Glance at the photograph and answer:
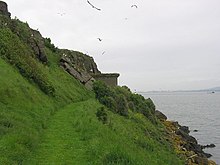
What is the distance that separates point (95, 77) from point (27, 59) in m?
21.4

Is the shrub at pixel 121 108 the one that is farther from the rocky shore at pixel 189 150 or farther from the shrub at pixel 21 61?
the shrub at pixel 21 61

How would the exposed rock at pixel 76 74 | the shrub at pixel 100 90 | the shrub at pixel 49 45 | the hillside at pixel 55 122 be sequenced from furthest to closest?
the shrub at pixel 49 45 < the exposed rock at pixel 76 74 < the shrub at pixel 100 90 < the hillside at pixel 55 122

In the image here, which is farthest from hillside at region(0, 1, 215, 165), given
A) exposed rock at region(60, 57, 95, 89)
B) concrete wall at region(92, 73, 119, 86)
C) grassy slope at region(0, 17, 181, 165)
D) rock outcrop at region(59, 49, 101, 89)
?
concrete wall at region(92, 73, 119, 86)

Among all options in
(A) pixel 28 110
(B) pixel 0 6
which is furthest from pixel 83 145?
(B) pixel 0 6

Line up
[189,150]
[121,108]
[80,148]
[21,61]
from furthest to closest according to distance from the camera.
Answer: [189,150]
[121,108]
[21,61]
[80,148]

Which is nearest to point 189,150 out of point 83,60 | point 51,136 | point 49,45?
point 49,45

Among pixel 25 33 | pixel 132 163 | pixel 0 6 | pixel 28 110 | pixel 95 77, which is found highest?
pixel 0 6

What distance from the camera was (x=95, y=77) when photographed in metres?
56.6

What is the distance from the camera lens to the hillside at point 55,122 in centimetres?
1405

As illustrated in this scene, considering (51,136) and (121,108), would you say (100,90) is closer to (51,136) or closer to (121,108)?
(121,108)

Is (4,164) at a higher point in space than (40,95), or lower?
lower

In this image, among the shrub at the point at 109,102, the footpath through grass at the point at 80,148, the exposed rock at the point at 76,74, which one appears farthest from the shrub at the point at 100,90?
the footpath through grass at the point at 80,148

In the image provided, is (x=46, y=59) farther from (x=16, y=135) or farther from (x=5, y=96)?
(x=16, y=135)

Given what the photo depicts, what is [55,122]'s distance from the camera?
2244 centimetres
